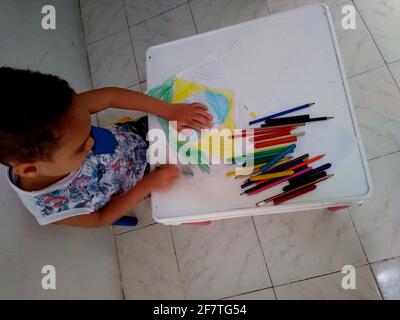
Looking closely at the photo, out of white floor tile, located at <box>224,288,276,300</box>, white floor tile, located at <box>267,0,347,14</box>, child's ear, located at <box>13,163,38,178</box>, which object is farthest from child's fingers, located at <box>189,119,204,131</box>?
white floor tile, located at <box>267,0,347,14</box>

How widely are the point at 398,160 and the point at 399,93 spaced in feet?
0.96

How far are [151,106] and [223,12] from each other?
108cm

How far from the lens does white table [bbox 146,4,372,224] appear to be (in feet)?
2.42

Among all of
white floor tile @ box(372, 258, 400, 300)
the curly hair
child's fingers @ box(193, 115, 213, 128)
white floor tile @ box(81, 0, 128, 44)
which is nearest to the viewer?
the curly hair

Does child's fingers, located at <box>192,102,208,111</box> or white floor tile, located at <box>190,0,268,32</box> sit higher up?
white floor tile, located at <box>190,0,268,32</box>

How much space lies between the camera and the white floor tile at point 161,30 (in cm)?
174

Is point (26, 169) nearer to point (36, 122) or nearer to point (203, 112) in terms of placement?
point (36, 122)

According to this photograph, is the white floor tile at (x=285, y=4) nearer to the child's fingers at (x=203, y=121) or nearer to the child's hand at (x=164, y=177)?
the child's fingers at (x=203, y=121)

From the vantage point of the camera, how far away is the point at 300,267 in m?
1.26

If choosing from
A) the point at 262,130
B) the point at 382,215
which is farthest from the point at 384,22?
the point at 262,130

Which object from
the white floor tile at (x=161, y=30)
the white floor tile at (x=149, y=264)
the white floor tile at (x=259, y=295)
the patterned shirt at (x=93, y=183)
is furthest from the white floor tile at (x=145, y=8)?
the white floor tile at (x=259, y=295)

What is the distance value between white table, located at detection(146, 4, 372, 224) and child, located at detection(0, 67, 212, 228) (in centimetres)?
9

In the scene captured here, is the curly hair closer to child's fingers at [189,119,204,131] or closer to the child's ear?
the child's ear
